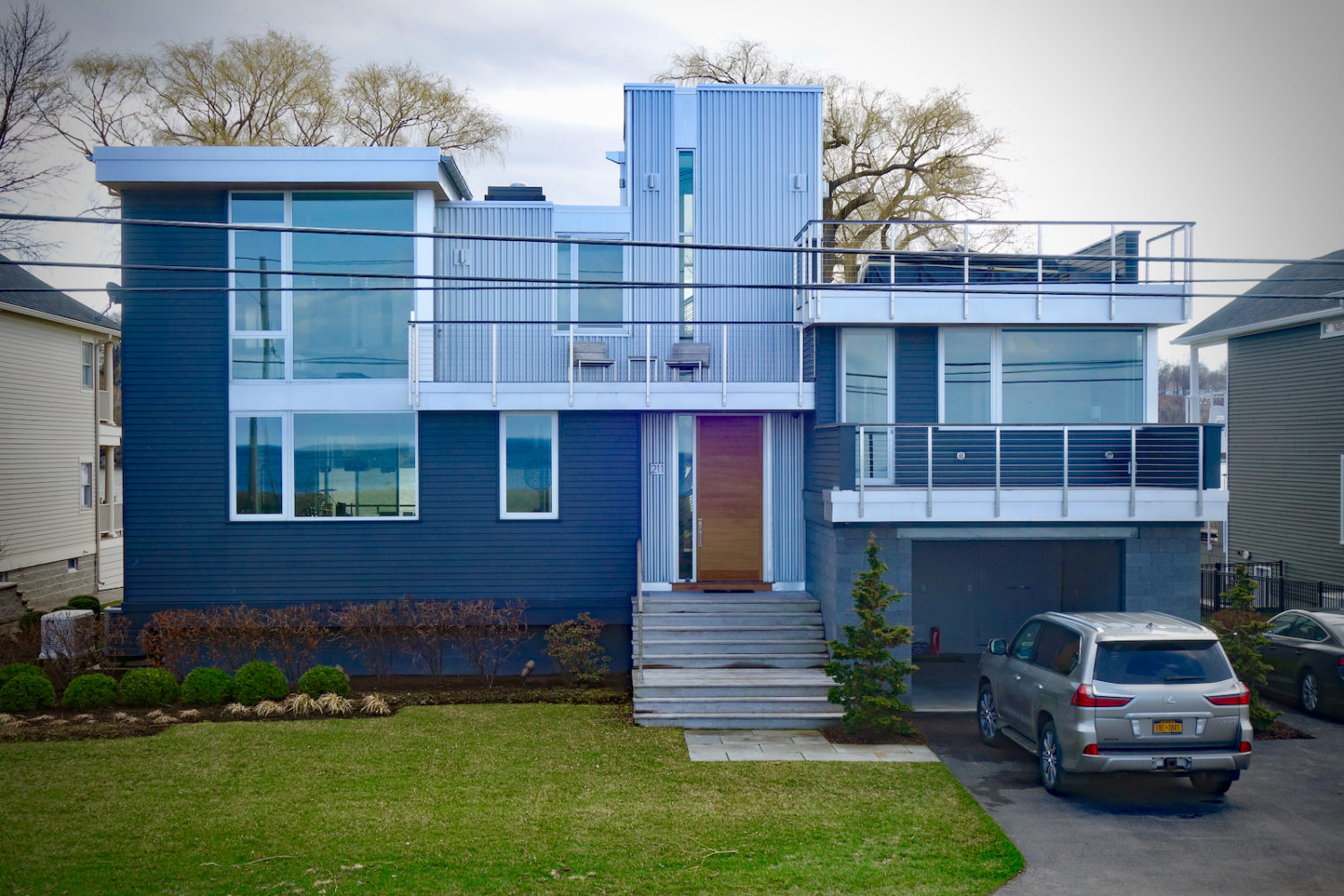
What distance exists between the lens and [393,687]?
44.4 feet

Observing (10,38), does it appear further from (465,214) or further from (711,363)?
(711,363)

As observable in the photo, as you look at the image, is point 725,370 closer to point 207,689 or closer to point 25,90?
point 207,689

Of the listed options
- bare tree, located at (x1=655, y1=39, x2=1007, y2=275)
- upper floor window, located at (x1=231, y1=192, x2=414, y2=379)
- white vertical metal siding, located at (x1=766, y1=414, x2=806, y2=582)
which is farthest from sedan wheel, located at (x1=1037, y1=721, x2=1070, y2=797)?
bare tree, located at (x1=655, y1=39, x2=1007, y2=275)

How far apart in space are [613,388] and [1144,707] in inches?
317

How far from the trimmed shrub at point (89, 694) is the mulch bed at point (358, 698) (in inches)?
3.9

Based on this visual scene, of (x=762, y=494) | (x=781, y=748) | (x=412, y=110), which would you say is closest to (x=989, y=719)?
(x=781, y=748)

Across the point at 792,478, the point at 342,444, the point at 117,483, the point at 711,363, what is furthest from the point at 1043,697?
the point at 117,483

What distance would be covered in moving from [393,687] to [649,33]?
19.5 meters

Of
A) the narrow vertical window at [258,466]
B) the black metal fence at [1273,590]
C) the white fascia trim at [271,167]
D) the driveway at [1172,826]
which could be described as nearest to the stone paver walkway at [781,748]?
the driveway at [1172,826]

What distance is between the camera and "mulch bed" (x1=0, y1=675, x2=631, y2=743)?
1105 centimetres

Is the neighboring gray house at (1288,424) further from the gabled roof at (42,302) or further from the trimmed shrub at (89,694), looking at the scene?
the gabled roof at (42,302)

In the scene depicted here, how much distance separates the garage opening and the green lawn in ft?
21.5

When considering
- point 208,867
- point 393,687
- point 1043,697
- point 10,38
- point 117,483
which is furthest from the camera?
point 117,483

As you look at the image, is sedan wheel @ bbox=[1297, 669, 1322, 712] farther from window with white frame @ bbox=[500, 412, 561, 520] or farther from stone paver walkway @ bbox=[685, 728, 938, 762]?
window with white frame @ bbox=[500, 412, 561, 520]
